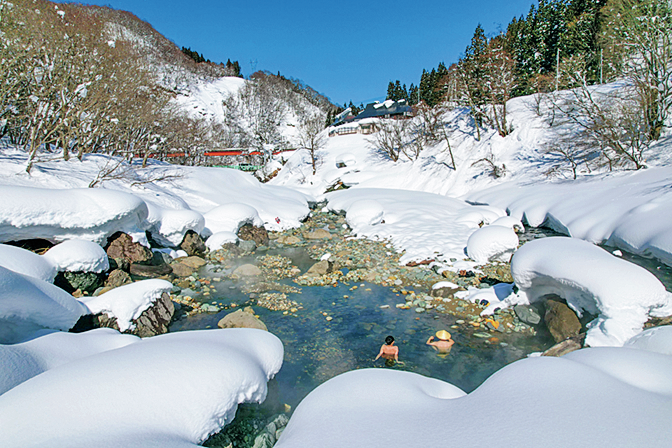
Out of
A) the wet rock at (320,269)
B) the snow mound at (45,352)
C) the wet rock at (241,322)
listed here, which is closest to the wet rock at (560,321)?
the wet rock at (241,322)

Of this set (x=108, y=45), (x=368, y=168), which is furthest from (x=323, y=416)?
(x=368, y=168)

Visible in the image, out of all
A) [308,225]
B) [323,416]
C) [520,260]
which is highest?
[520,260]

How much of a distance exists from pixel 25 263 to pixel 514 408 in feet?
29.3

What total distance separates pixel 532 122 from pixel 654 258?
72.7 feet

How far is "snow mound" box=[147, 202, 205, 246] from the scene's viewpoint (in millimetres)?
13031

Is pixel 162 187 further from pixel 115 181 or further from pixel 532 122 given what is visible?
pixel 532 122

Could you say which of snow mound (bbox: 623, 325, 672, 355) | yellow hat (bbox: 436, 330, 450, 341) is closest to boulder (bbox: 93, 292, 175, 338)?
yellow hat (bbox: 436, 330, 450, 341)

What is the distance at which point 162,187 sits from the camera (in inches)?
714

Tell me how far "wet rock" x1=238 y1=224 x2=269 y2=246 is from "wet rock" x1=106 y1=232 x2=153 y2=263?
14.9ft

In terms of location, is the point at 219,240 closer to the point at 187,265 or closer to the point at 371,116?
the point at 187,265

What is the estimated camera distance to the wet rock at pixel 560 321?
638 centimetres

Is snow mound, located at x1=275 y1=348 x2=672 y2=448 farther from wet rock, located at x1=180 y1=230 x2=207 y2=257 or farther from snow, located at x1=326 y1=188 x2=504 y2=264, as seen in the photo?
wet rock, located at x1=180 y1=230 x2=207 y2=257

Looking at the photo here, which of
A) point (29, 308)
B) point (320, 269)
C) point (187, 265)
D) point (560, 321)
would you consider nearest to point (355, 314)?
point (320, 269)

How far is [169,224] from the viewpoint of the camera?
1328 cm
